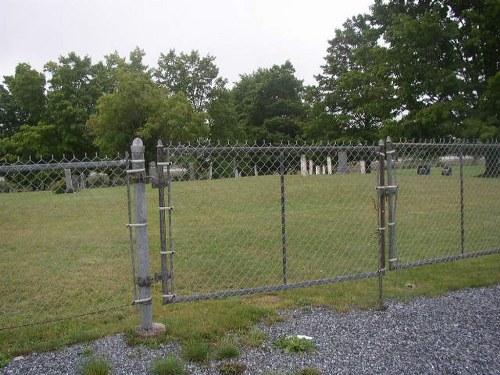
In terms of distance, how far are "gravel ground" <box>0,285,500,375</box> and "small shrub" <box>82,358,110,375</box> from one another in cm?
7

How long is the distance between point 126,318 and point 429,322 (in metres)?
2.82

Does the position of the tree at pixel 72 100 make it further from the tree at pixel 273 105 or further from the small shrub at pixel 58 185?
the small shrub at pixel 58 185

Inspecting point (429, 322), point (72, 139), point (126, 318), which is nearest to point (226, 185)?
point (126, 318)

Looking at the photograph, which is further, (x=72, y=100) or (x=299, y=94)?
(x=299, y=94)

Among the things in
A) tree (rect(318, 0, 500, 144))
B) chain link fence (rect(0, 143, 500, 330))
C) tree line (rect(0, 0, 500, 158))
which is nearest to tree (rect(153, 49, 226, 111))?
tree line (rect(0, 0, 500, 158))

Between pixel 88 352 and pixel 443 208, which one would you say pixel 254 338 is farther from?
pixel 443 208

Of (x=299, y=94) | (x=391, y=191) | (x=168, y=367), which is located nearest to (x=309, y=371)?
(x=168, y=367)

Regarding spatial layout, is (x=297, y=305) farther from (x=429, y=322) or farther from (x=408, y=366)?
(x=408, y=366)

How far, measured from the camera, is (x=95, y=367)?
319cm

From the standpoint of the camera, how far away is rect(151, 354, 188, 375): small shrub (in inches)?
125

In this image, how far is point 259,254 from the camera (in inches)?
270

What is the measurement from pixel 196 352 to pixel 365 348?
1.33 m

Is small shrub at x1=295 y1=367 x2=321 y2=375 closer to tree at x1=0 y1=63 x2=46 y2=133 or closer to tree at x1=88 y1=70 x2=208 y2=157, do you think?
tree at x1=88 y1=70 x2=208 y2=157

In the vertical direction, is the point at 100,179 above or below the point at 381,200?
above
